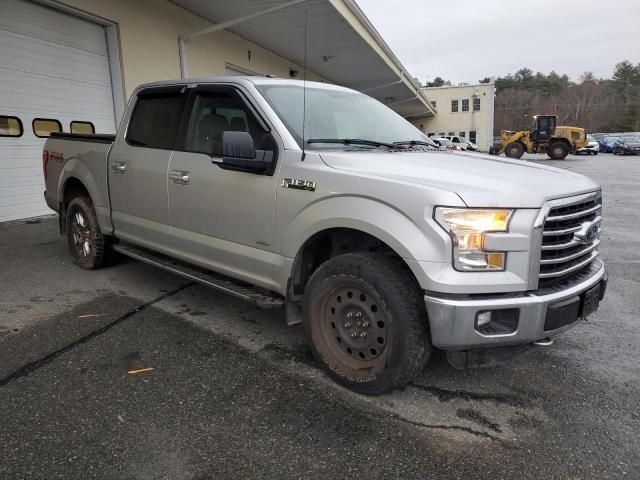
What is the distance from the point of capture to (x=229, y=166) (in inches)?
134

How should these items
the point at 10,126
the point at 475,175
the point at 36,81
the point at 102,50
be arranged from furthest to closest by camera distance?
1. the point at 102,50
2. the point at 36,81
3. the point at 10,126
4. the point at 475,175

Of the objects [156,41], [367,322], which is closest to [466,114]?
[156,41]

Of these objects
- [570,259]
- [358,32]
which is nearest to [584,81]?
[358,32]

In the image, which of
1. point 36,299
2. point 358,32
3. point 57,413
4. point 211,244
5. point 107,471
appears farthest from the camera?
point 358,32

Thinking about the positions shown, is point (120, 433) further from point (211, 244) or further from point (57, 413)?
point (211, 244)

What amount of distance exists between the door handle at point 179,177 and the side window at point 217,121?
8.5 inches

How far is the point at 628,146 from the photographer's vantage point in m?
39.4

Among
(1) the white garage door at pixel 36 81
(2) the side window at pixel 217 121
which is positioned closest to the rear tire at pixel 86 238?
(2) the side window at pixel 217 121

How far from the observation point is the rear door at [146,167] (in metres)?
4.17

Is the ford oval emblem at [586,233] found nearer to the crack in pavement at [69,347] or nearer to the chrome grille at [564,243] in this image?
the chrome grille at [564,243]

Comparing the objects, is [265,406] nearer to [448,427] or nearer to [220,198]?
[448,427]

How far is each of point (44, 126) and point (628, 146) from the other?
1731 inches

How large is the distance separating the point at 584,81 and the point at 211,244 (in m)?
119

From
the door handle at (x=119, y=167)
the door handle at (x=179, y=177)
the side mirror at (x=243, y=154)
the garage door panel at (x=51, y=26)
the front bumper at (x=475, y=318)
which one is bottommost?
the front bumper at (x=475, y=318)
